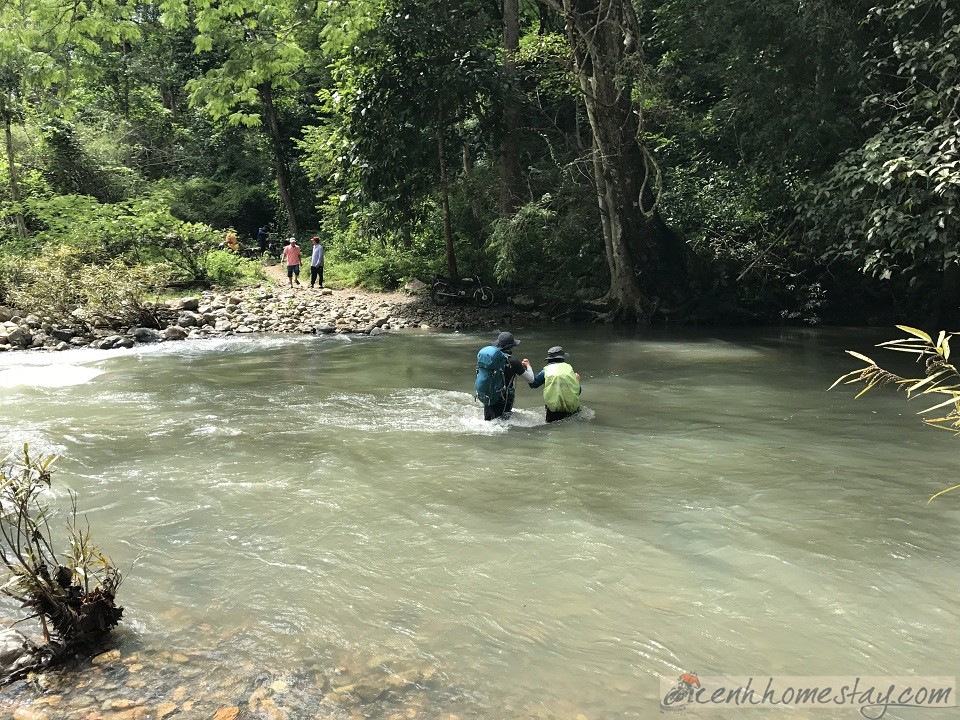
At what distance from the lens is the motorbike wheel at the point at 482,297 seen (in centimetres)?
2062

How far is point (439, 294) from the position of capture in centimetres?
2061

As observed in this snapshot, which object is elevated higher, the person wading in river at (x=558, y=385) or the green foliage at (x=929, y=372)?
the green foliage at (x=929, y=372)

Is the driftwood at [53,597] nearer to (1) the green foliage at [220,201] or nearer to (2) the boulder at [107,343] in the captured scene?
(2) the boulder at [107,343]

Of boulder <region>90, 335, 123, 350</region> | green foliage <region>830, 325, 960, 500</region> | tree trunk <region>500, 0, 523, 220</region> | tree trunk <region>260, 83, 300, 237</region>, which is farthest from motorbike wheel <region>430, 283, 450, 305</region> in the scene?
green foliage <region>830, 325, 960, 500</region>

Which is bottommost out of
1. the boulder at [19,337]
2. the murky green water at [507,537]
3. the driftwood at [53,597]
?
the murky green water at [507,537]

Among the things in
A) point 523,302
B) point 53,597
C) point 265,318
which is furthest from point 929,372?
point 265,318

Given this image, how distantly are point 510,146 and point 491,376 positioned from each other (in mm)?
13061

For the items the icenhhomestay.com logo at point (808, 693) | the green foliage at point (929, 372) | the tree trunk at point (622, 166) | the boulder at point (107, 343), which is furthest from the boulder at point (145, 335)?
the icenhhomestay.com logo at point (808, 693)

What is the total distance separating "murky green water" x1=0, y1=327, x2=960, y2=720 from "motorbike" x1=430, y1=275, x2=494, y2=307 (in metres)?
9.58

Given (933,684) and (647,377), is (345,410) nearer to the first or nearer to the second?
(647,377)

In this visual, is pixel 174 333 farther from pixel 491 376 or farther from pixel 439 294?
pixel 491 376

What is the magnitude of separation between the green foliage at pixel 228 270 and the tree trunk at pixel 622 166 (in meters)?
11.4

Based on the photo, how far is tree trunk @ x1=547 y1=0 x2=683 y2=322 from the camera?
53.6 ft

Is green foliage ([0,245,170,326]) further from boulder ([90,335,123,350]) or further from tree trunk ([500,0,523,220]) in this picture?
tree trunk ([500,0,523,220])
